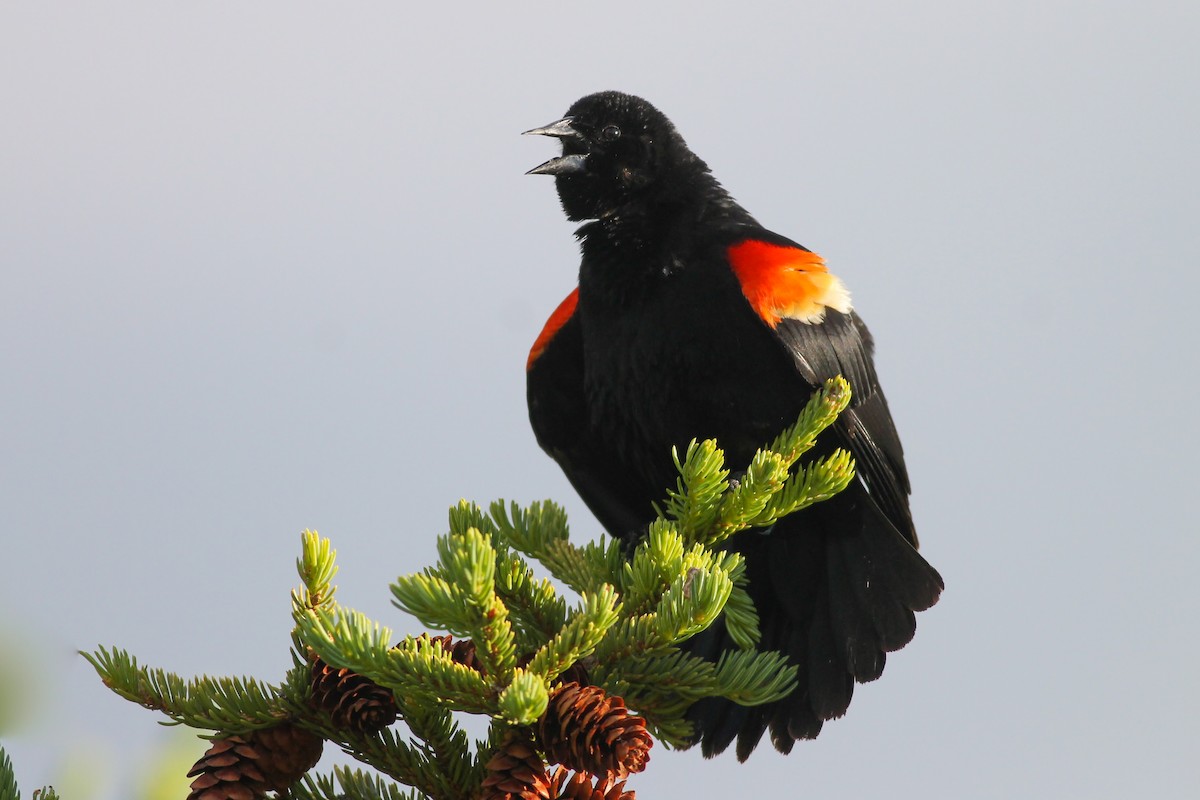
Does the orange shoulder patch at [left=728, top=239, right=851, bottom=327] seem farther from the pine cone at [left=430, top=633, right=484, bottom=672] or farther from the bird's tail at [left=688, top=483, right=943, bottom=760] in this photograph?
the pine cone at [left=430, top=633, right=484, bottom=672]

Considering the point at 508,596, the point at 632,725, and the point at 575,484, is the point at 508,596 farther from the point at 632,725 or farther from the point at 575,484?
the point at 575,484

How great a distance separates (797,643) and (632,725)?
57.9 inches

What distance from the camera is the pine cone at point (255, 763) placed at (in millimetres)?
1479

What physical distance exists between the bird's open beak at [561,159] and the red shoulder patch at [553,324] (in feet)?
1.17

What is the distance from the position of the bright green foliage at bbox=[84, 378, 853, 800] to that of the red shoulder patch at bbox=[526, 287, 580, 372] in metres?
1.34

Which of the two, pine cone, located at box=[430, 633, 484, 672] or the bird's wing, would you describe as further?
the bird's wing

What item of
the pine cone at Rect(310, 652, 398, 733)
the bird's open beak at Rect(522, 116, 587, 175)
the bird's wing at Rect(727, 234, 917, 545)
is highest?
the bird's open beak at Rect(522, 116, 587, 175)

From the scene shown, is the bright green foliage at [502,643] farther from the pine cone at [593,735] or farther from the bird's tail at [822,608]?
the bird's tail at [822,608]

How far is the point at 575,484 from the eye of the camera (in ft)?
11.0

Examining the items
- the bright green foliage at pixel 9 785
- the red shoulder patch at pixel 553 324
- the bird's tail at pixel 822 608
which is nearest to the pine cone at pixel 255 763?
the bright green foliage at pixel 9 785

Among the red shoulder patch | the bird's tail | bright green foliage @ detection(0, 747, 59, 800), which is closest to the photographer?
bright green foliage @ detection(0, 747, 59, 800)

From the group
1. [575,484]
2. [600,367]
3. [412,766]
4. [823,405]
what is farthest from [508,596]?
[575,484]

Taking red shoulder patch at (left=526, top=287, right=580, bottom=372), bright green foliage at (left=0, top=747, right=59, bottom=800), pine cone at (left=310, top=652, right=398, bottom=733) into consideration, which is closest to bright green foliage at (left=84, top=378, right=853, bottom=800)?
pine cone at (left=310, top=652, right=398, bottom=733)

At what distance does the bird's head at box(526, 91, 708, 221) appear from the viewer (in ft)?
10.5
